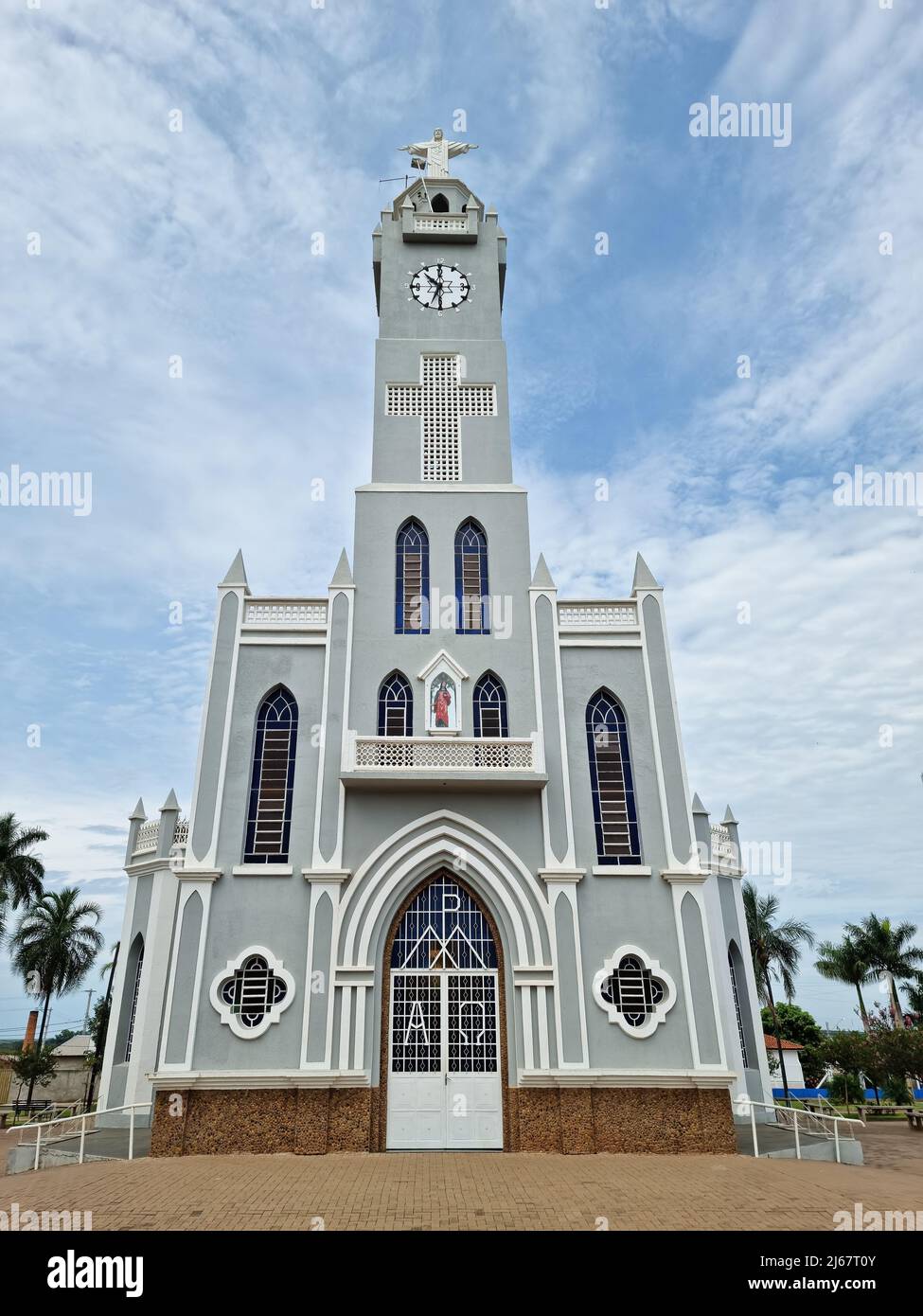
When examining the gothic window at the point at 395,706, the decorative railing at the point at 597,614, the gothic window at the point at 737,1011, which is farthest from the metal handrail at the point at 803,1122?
the decorative railing at the point at 597,614

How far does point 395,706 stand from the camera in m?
18.1

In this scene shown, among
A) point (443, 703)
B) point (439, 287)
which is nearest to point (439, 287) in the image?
point (439, 287)

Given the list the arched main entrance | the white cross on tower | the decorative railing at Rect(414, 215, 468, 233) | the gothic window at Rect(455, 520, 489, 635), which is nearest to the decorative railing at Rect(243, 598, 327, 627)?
the gothic window at Rect(455, 520, 489, 635)

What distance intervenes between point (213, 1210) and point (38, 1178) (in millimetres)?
4367

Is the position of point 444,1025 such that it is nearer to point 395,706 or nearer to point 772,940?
point 395,706

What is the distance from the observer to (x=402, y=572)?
19.5 meters

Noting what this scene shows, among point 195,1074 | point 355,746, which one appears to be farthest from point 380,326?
point 195,1074

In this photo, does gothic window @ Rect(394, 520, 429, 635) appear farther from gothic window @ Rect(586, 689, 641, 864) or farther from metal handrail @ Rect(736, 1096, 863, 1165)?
metal handrail @ Rect(736, 1096, 863, 1165)

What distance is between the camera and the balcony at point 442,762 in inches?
650

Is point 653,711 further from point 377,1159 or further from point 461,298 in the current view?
point 461,298

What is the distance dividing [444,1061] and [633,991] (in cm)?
379

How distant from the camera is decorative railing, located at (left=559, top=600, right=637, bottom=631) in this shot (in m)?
18.8

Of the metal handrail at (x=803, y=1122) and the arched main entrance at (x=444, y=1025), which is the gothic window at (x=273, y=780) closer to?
the arched main entrance at (x=444, y=1025)

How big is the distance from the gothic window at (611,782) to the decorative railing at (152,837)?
1161 centimetres
